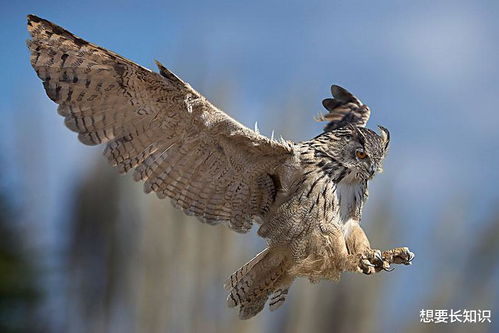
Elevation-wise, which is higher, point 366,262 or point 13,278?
point 13,278

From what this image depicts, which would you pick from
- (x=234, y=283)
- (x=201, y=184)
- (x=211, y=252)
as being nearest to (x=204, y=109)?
(x=201, y=184)

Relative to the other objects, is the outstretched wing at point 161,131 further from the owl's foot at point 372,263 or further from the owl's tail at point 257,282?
the owl's foot at point 372,263

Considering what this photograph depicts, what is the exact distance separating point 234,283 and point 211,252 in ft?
27.8

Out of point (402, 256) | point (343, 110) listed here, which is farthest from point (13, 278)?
point (402, 256)

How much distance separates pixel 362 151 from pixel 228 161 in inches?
20.2

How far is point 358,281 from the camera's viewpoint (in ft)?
38.4

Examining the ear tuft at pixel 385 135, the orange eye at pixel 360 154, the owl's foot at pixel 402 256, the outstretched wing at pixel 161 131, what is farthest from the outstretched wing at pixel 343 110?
the owl's foot at pixel 402 256

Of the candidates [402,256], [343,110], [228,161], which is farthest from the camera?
[343,110]

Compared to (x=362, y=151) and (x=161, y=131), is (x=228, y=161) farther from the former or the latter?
(x=362, y=151)

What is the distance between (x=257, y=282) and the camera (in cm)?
293

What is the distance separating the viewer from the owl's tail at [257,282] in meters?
2.90

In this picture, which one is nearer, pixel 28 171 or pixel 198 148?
pixel 198 148

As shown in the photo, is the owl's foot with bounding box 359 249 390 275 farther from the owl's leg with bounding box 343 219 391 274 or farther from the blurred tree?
the blurred tree

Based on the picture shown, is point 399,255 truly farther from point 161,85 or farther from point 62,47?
point 62,47
